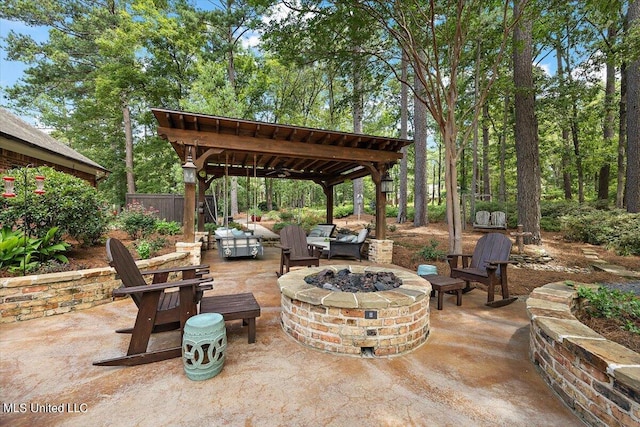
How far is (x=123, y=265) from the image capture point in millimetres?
2158

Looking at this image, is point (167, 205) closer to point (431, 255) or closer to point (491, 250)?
point (431, 255)

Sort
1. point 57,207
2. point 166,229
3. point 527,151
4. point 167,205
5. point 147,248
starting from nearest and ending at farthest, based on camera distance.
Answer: point 57,207, point 147,248, point 527,151, point 166,229, point 167,205

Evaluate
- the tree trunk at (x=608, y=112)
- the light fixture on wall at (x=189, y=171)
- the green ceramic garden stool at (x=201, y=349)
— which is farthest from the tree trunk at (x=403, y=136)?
the green ceramic garden stool at (x=201, y=349)

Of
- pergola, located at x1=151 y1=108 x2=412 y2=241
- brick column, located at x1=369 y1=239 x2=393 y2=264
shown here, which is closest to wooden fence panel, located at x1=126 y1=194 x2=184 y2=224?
pergola, located at x1=151 y1=108 x2=412 y2=241

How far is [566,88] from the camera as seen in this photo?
844 centimetres

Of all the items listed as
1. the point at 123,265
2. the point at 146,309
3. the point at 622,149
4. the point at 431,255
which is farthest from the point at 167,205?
the point at 622,149

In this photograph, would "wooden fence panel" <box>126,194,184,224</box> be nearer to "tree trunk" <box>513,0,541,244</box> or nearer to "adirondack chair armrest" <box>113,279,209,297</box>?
"adirondack chair armrest" <box>113,279,209,297</box>

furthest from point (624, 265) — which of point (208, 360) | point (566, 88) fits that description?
point (208, 360)

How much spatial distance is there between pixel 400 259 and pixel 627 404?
16.3 ft

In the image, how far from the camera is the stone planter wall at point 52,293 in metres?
2.85

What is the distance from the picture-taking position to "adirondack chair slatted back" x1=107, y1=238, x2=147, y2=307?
6.76 feet

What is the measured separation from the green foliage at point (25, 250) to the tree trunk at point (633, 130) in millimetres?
12091

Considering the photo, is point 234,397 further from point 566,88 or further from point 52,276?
point 566,88

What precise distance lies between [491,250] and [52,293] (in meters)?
5.57
